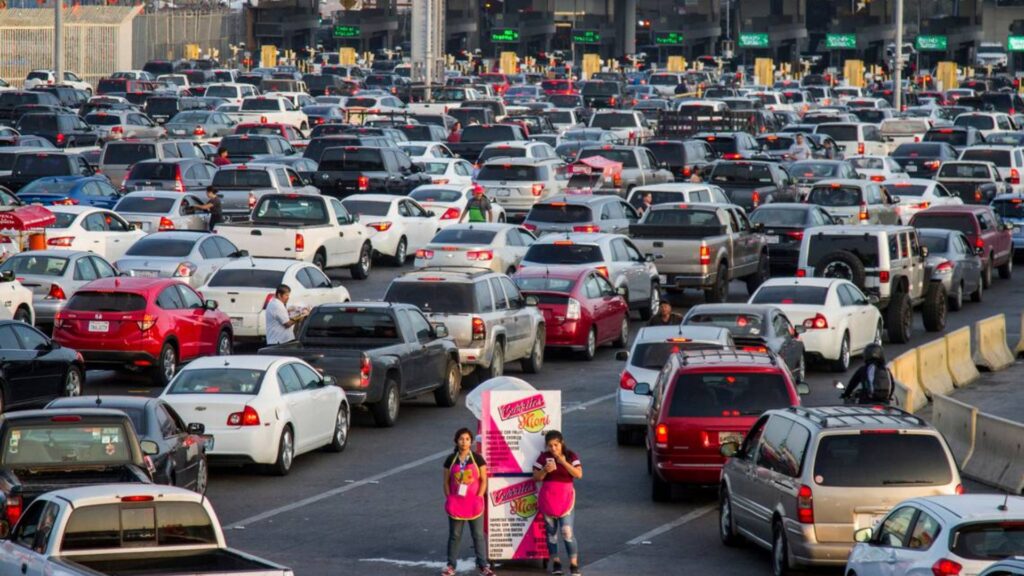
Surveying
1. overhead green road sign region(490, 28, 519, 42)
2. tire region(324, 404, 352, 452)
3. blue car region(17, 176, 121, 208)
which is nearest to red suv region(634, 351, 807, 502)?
tire region(324, 404, 352, 452)

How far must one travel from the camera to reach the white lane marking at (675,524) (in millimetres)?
18000

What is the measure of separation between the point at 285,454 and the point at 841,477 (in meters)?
7.53

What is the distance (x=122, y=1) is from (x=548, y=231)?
103564 mm

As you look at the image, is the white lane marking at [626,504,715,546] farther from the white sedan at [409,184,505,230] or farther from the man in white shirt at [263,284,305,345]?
the white sedan at [409,184,505,230]

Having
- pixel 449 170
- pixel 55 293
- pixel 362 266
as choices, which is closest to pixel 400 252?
pixel 362 266

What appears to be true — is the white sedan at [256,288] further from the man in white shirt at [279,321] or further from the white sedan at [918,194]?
the white sedan at [918,194]

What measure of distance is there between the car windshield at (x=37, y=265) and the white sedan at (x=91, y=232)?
3.69 meters

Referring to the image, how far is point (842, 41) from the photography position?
144 m

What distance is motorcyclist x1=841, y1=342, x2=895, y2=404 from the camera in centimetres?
2148

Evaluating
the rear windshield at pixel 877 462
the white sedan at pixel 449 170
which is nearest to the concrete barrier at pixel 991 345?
the rear windshield at pixel 877 462

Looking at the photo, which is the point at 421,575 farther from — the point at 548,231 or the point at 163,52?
the point at 163,52

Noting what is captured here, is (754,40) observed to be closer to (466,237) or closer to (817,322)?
(466,237)

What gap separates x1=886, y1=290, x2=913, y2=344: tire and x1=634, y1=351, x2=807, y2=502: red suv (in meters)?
13.1

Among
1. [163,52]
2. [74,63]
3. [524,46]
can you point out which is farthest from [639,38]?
[74,63]
